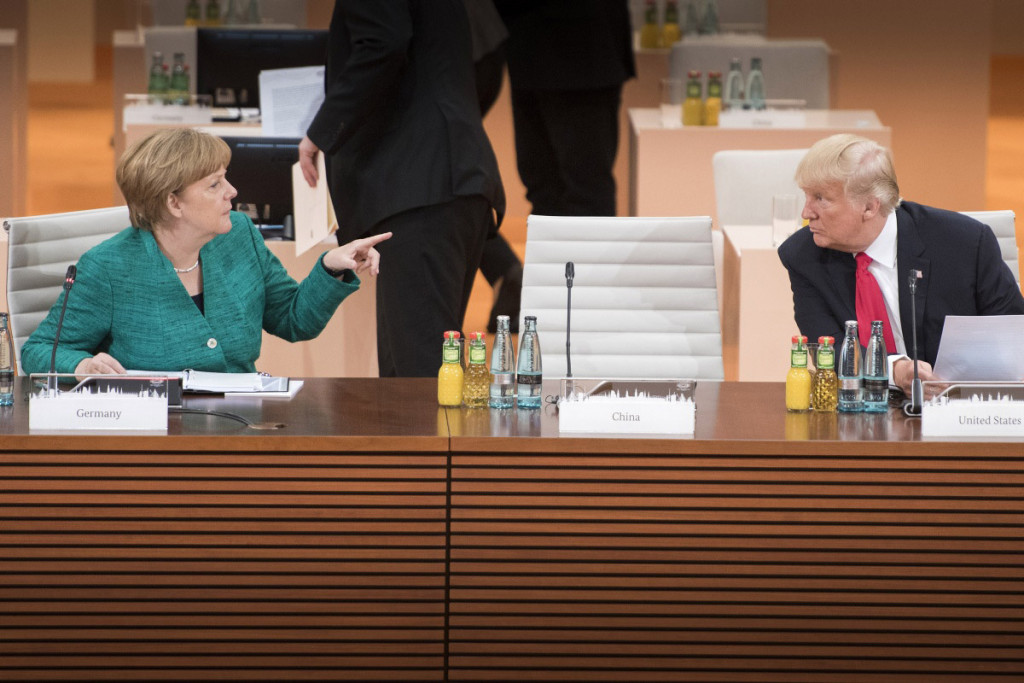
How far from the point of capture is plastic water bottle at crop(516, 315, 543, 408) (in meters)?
2.60

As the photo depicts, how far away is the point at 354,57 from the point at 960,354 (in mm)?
1569

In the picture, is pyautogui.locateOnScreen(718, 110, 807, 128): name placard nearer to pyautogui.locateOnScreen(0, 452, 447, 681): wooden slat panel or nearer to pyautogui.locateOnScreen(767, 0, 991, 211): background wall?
pyautogui.locateOnScreen(767, 0, 991, 211): background wall

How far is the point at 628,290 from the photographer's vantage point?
3.45m

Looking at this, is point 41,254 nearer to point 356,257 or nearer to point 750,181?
point 356,257

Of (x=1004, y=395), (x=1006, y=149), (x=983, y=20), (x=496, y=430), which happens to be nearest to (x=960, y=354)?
(x=1004, y=395)

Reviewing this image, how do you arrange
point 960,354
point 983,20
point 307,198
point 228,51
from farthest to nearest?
point 983,20 → point 228,51 → point 307,198 → point 960,354

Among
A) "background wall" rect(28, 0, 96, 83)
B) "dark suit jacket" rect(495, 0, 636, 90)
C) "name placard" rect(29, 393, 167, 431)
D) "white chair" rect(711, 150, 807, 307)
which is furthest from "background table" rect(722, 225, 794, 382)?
"background wall" rect(28, 0, 96, 83)

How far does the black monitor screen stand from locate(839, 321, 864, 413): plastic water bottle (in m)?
3.15

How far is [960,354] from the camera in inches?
100.0

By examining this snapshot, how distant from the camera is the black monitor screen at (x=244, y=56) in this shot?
5.24 meters

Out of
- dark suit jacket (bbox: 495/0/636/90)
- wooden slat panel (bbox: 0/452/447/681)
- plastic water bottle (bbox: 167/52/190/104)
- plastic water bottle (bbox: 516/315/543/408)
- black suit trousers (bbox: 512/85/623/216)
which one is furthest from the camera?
black suit trousers (bbox: 512/85/623/216)

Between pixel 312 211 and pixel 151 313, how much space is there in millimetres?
877

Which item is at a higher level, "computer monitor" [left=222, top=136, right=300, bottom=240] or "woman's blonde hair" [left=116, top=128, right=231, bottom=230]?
"computer monitor" [left=222, top=136, right=300, bottom=240]

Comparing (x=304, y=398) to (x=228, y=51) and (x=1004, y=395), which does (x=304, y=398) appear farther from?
(x=228, y=51)
